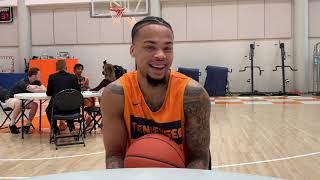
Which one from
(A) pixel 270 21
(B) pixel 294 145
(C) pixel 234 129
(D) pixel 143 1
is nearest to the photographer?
(B) pixel 294 145

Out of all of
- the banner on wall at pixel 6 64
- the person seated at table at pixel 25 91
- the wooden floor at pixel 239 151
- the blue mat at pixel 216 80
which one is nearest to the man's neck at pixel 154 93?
the wooden floor at pixel 239 151

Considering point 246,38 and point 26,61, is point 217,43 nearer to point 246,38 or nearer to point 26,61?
point 246,38

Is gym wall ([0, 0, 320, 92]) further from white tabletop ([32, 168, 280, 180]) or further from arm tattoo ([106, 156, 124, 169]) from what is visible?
white tabletop ([32, 168, 280, 180])

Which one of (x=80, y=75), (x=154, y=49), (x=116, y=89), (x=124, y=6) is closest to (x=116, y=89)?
(x=116, y=89)

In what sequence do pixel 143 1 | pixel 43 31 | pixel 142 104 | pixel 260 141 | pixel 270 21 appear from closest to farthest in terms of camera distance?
pixel 142 104 < pixel 260 141 < pixel 143 1 < pixel 270 21 < pixel 43 31

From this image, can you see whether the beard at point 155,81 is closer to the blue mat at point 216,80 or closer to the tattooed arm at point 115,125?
the tattooed arm at point 115,125

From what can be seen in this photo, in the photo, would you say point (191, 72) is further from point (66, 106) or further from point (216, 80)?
point (66, 106)

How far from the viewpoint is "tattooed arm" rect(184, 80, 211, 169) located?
2053 mm

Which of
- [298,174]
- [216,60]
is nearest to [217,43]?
[216,60]

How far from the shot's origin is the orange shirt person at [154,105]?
2004 millimetres

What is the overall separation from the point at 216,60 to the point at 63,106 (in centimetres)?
1042

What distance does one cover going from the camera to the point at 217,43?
632 inches

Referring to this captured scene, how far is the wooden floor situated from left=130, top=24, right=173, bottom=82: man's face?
2656 millimetres

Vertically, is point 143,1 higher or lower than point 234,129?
higher
